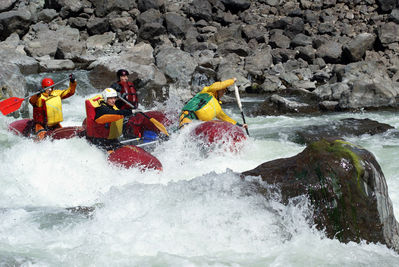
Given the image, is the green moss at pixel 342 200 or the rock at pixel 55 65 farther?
the rock at pixel 55 65

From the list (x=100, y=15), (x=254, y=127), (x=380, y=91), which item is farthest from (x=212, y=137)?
(x=100, y=15)

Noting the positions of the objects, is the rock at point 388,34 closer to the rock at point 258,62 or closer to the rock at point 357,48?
the rock at point 357,48

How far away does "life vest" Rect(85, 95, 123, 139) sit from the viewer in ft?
20.1

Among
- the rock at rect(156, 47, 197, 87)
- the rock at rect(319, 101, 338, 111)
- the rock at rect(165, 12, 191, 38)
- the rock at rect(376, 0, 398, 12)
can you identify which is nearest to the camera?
the rock at rect(319, 101, 338, 111)

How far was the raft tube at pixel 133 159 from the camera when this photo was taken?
583 cm

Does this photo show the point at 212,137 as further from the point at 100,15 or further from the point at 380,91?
the point at 100,15

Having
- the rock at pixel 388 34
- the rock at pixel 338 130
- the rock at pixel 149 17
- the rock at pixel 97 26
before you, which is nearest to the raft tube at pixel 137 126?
the rock at pixel 338 130

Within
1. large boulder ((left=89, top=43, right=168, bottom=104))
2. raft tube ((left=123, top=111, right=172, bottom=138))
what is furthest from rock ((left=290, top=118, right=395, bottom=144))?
large boulder ((left=89, top=43, right=168, bottom=104))

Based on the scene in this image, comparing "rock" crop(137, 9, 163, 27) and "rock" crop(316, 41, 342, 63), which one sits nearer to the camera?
"rock" crop(316, 41, 342, 63)

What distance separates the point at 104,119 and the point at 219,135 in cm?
169

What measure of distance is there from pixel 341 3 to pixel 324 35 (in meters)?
3.29

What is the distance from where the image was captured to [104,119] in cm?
599

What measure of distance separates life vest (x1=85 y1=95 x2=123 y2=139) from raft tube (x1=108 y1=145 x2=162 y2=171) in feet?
1.39

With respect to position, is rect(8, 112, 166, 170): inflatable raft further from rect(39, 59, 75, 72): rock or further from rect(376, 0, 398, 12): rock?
rect(376, 0, 398, 12): rock
